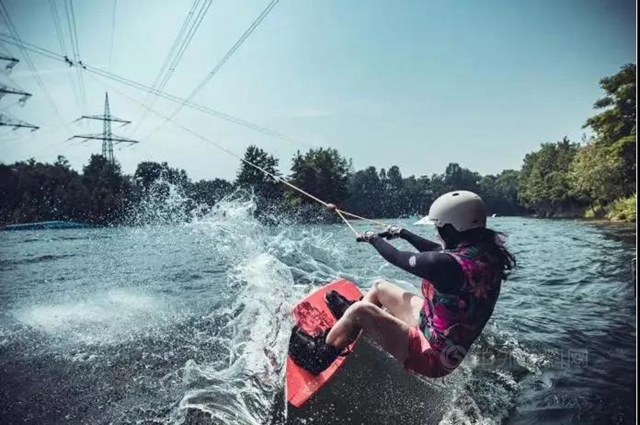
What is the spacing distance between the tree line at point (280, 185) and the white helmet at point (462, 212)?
36296 millimetres

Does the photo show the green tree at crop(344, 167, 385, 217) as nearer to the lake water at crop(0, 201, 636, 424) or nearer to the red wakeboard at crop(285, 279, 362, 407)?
the lake water at crop(0, 201, 636, 424)

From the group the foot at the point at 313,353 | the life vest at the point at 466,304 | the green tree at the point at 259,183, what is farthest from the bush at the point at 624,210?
the green tree at the point at 259,183

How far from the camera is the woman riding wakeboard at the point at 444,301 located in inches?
138

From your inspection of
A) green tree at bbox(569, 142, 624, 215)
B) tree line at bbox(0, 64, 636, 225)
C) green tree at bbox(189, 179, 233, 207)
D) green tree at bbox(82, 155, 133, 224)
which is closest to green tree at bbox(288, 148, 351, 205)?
tree line at bbox(0, 64, 636, 225)

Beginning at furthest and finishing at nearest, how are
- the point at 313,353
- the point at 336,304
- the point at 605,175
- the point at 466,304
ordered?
the point at 605,175 < the point at 336,304 < the point at 313,353 < the point at 466,304

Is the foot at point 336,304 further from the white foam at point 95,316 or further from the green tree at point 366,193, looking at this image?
the green tree at point 366,193

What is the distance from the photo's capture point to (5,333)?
641 centimetres

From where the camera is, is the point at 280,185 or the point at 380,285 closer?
the point at 380,285

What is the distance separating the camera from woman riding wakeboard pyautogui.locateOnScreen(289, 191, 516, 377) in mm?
3496

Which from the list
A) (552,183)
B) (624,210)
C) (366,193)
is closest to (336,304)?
(624,210)

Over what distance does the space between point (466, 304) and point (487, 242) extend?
2.13ft

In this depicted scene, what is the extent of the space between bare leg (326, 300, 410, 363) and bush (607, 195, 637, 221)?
42.4 metres

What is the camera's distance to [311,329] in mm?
4812

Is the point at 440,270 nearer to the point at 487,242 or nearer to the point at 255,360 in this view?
the point at 487,242
